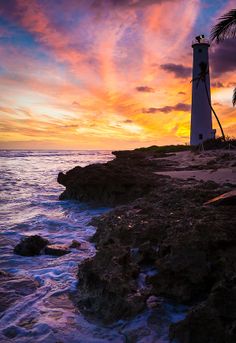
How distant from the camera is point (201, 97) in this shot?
92.4ft

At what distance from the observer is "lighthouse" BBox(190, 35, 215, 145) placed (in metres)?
27.9

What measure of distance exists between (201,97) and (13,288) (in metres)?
26.2

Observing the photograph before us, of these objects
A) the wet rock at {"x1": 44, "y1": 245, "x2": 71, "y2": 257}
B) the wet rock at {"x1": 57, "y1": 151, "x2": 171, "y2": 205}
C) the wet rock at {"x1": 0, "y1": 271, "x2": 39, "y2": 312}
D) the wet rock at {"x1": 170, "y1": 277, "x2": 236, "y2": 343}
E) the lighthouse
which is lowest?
the wet rock at {"x1": 0, "y1": 271, "x2": 39, "y2": 312}

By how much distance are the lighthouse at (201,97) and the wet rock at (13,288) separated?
24600 mm

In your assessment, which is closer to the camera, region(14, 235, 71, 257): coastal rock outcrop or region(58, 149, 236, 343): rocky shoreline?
region(58, 149, 236, 343): rocky shoreline

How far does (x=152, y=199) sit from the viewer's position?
21.6 feet

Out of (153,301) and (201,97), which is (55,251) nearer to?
(153,301)

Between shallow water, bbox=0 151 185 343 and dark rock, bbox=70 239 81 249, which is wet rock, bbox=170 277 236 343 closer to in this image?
shallow water, bbox=0 151 185 343

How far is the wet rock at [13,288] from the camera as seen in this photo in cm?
395

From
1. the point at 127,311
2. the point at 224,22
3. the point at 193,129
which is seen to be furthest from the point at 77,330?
the point at 193,129

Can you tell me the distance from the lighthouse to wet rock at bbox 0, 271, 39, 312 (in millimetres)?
24600

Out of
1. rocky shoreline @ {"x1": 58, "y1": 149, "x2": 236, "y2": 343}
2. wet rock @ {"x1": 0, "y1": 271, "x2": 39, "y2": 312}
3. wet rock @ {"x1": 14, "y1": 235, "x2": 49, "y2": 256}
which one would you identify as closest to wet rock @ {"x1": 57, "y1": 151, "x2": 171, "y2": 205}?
rocky shoreline @ {"x1": 58, "y1": 149, "x2": 236, "y2": 343}

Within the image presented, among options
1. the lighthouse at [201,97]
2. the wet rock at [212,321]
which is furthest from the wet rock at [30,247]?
the lighthouse at [201,97]

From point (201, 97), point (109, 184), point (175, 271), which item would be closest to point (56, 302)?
point (175, 271)
